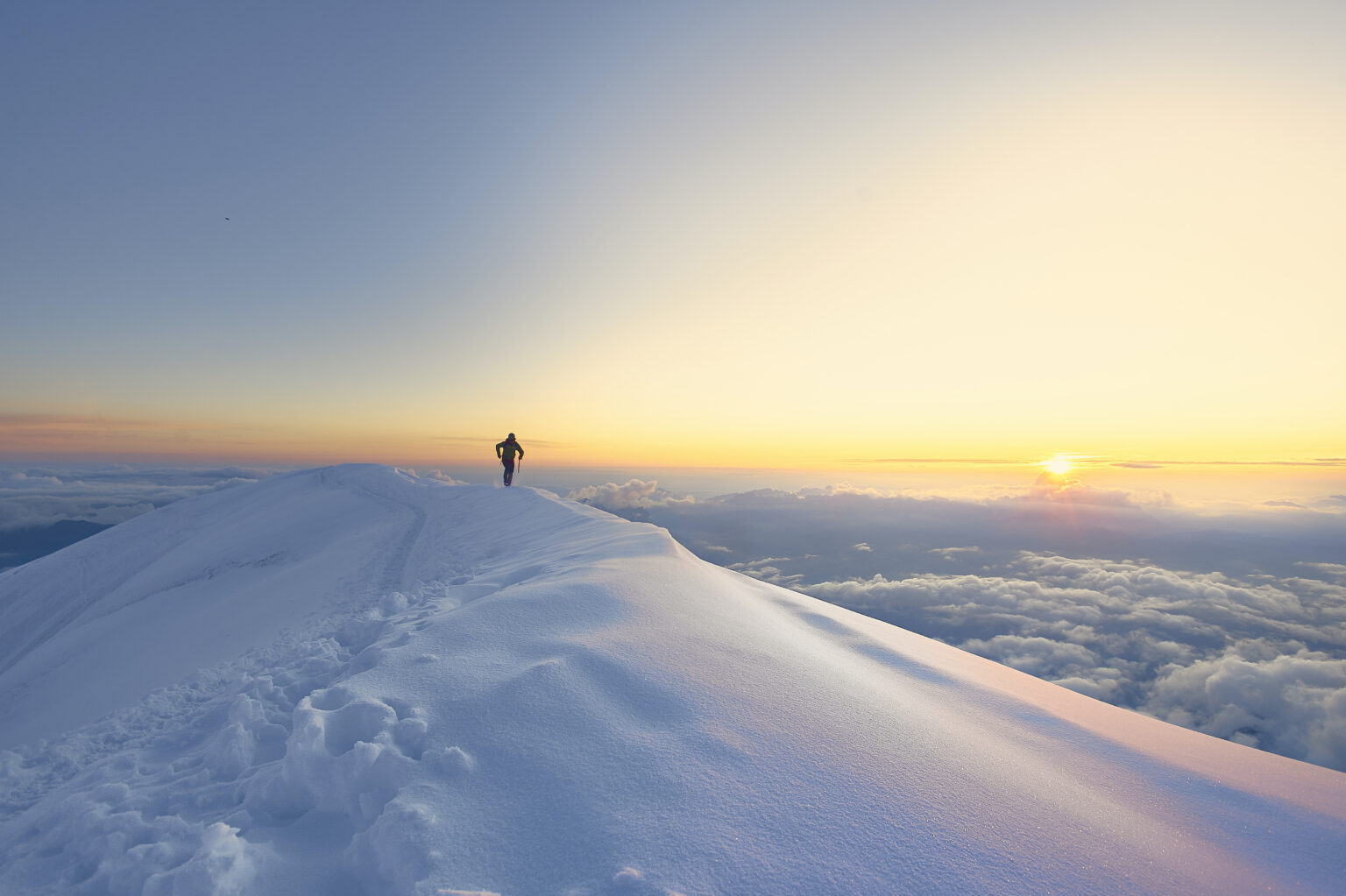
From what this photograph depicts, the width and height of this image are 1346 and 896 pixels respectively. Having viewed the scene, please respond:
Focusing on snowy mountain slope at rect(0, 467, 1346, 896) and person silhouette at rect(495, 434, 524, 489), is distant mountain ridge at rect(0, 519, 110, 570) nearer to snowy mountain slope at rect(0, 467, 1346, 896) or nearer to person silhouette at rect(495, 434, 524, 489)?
person silhouette at rect(495, 434, 524, 489)

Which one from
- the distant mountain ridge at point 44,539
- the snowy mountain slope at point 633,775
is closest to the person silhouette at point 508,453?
the snowy mountain slope at point 633,775

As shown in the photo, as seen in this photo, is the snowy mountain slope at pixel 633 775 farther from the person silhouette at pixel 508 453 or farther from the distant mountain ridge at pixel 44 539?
the distant mountain ridge at pixel 44 539

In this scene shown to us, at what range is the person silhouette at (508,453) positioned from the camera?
18484mm

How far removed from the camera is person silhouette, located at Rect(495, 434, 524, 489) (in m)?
18.5

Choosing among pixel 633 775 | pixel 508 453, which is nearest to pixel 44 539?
Answer: pixel 508 453

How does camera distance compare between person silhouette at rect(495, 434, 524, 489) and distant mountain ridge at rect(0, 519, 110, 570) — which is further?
distant mountain ridge at rect(0, 519, 110, 570)

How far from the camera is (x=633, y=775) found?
2.44 meters

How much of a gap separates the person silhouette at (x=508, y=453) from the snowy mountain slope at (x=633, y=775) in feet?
42.8

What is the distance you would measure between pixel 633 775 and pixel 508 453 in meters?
17.4

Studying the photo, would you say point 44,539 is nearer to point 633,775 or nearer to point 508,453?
point 508,453

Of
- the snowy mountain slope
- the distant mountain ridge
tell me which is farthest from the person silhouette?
the distant mountain ridge

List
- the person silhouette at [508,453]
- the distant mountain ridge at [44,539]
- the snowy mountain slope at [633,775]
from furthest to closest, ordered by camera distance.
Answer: the distant mountain ridge at [44,539], the person silhouette at [508,453], the snowy mountain slope at [633,775]

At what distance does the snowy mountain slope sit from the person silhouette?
13050 mm

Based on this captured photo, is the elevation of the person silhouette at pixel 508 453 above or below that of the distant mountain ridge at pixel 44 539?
above
